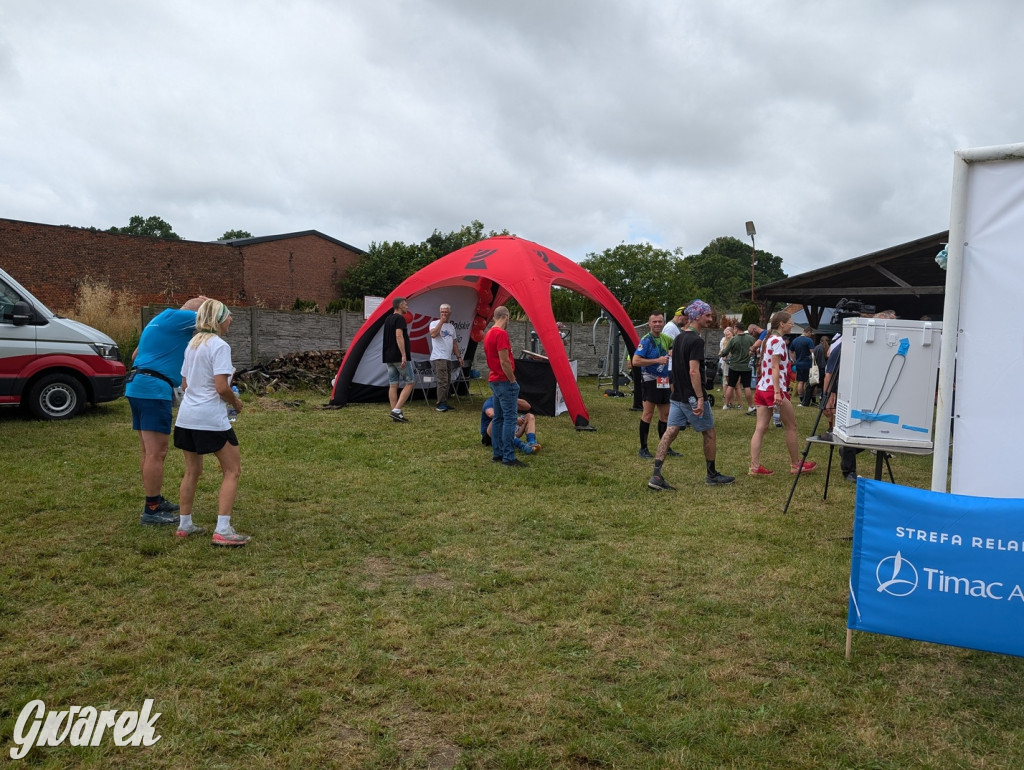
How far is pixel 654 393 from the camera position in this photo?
25.9ft

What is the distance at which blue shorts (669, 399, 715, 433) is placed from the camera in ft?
21.9

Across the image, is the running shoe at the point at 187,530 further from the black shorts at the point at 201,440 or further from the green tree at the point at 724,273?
the green tree at the point at 724,273

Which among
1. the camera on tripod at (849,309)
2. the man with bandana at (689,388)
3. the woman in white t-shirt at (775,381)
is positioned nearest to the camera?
the camera on tripod at (849,309)

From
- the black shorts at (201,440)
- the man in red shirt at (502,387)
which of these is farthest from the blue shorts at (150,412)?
the man in red shirt at (502,387)

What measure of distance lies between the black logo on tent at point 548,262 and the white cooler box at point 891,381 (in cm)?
721

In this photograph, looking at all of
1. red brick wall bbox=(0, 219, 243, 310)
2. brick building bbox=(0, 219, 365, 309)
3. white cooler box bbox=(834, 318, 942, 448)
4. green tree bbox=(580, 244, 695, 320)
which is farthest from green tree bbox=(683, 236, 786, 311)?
white cooler box bbox=(834, 318, 942, 448)

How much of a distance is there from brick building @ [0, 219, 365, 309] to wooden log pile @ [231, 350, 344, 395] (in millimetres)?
12027

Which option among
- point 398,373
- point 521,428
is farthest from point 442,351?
point 521,428

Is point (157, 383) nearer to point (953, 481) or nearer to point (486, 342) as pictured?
point (486, 342)

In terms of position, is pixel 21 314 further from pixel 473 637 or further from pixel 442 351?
pixel 473 637

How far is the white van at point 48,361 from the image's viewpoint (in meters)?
9.28

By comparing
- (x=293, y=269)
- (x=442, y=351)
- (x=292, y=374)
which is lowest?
(x=292, y=374)

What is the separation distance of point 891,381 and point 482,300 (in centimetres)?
989

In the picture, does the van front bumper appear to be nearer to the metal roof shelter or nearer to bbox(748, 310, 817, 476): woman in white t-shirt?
bbox(748, 310, 817, 476): woman in white t-shirt
